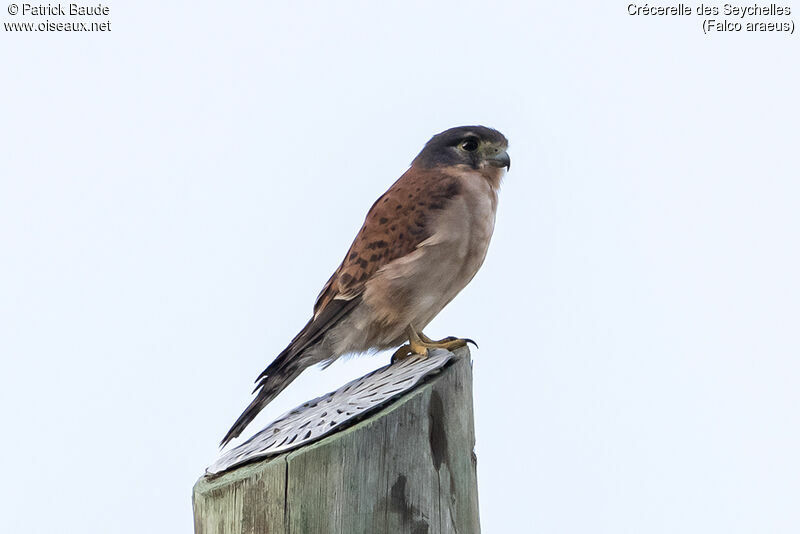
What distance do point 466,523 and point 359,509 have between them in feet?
1.56

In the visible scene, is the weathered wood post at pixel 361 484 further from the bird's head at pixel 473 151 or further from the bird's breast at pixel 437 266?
the bird's head at pixel 473 151

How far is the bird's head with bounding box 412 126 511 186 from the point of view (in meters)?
4.80

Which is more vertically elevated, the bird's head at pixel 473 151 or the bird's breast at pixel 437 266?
the bird's head at pixel 473 151

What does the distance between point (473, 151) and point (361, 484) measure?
244cm

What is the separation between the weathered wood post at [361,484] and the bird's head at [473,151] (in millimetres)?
1973

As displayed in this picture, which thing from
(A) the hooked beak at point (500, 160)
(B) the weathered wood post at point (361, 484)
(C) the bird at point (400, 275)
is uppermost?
(A) the hooked beak at point (500, 160)

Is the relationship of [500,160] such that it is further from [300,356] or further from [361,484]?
[361,484]

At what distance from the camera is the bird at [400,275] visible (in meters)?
4.32

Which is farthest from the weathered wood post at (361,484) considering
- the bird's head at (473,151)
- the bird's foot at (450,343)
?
the bird's head at (473,151)

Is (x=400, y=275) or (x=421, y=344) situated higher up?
(x=400, y=275)

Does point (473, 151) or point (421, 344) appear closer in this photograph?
point (421, 344)

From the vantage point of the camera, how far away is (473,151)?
4828 mm

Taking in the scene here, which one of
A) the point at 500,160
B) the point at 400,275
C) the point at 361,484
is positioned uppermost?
the point at 500,160

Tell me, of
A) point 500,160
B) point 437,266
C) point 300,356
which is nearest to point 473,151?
point 500,160
